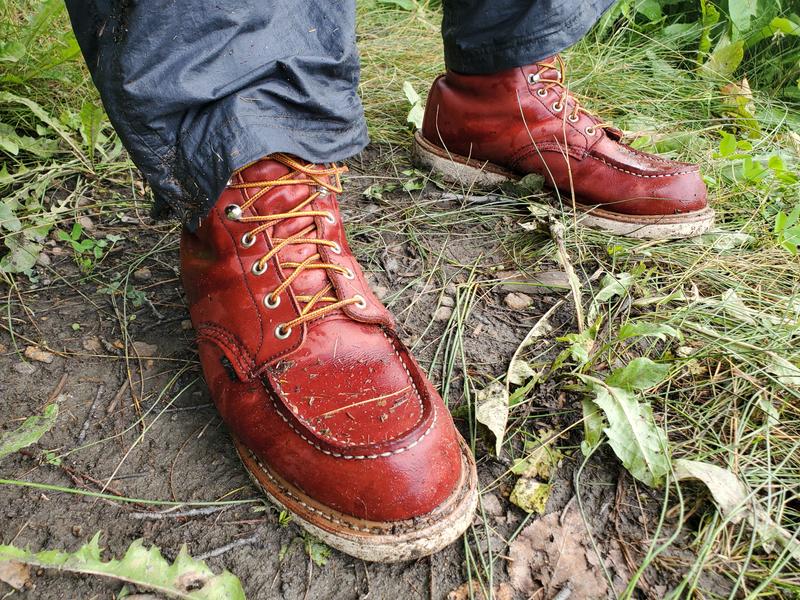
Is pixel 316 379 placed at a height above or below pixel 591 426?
above

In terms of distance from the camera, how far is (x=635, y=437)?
120 cm

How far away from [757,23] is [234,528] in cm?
328

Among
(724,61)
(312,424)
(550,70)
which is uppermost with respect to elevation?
(550,70)

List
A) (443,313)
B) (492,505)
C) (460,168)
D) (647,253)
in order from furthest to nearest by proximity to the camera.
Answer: (460,168), (647,253), (443,313), (492,505)

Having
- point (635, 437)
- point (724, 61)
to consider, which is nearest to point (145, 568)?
point (635, 437)

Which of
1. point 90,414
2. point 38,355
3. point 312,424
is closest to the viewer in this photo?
point 312,424

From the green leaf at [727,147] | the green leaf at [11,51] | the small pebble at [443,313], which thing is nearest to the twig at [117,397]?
the small pebble at [443,313]

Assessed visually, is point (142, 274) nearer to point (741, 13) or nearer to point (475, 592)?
point (475, 592)

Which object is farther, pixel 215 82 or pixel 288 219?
pixel 288 219

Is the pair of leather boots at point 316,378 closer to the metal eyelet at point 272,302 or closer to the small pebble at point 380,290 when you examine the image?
the metal eyelet at point 272,302

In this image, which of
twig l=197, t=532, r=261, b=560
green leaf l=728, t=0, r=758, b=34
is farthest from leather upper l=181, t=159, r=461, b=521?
green leaf l=728, t=0, r=758, b=34

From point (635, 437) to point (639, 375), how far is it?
0.46 feet

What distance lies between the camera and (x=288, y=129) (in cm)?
114

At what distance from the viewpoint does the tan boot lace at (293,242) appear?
1.17 meters
